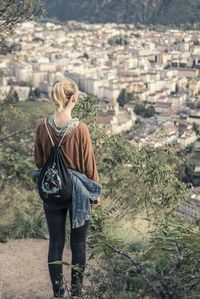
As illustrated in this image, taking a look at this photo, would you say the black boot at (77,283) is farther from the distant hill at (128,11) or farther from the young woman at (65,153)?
the distant hill at (128,11)

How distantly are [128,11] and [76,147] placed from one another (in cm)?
6468

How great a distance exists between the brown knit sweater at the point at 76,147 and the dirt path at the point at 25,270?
22.8 inches

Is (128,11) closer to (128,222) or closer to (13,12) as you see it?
(13,12)

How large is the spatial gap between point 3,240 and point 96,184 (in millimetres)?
1149

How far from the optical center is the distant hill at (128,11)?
185ft

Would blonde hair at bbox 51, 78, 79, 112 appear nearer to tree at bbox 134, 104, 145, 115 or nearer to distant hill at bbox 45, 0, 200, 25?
tree at bbox 134, 104, 145, 115

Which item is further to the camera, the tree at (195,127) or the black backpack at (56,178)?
the tree at (195,127)

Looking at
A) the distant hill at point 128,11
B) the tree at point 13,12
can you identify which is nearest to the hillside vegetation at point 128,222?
the tree at point 13,12

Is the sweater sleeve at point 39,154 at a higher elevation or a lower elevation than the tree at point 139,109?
higher

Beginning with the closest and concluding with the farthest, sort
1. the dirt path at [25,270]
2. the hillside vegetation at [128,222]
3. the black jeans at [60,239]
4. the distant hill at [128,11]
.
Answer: the hillside vegetation at [128,222] < the black jeans at [60,239] < the dirt path at [25,270] < the distant hill at [128,11]

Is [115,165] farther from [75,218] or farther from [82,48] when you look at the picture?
[82,48]

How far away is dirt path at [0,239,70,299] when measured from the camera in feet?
7.80

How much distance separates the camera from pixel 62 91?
204cm

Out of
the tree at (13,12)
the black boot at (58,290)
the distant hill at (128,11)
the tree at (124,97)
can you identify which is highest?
the tree at (13,12)
